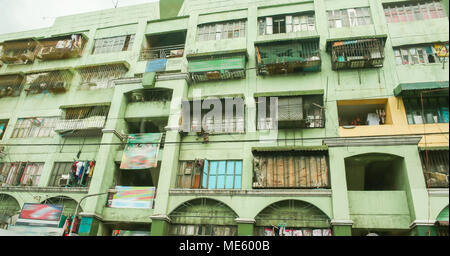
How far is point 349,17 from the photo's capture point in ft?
65.7

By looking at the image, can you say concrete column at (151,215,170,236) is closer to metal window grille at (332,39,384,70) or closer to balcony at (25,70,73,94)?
metal window grille at (332,39,384,70)

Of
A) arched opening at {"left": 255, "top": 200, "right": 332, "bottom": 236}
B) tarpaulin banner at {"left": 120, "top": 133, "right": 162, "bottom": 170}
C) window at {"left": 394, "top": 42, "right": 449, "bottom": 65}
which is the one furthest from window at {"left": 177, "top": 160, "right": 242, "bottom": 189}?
window at {"left": 394, "top": 42, "right": 449, "bottom": 65}

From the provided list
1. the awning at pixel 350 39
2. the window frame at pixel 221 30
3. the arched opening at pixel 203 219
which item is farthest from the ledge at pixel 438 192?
the window frame at pixel 221 30

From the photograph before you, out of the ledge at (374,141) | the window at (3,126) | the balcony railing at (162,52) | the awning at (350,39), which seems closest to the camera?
the ledge at (374,141)

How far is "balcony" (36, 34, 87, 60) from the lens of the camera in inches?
957

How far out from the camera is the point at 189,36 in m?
22.4

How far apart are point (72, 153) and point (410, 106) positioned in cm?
2099

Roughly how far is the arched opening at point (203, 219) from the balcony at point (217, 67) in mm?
8099

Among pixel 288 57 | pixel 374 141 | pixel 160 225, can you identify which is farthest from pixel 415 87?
pixel 160 225

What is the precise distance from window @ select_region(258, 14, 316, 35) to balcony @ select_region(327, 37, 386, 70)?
10.5 feet

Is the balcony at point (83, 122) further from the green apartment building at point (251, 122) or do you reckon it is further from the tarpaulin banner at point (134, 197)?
the tarpaulin banner at point (134, 197)

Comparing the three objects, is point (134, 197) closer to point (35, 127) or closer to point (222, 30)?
point (35, 127)

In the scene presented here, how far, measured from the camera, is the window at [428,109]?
1598 cm
